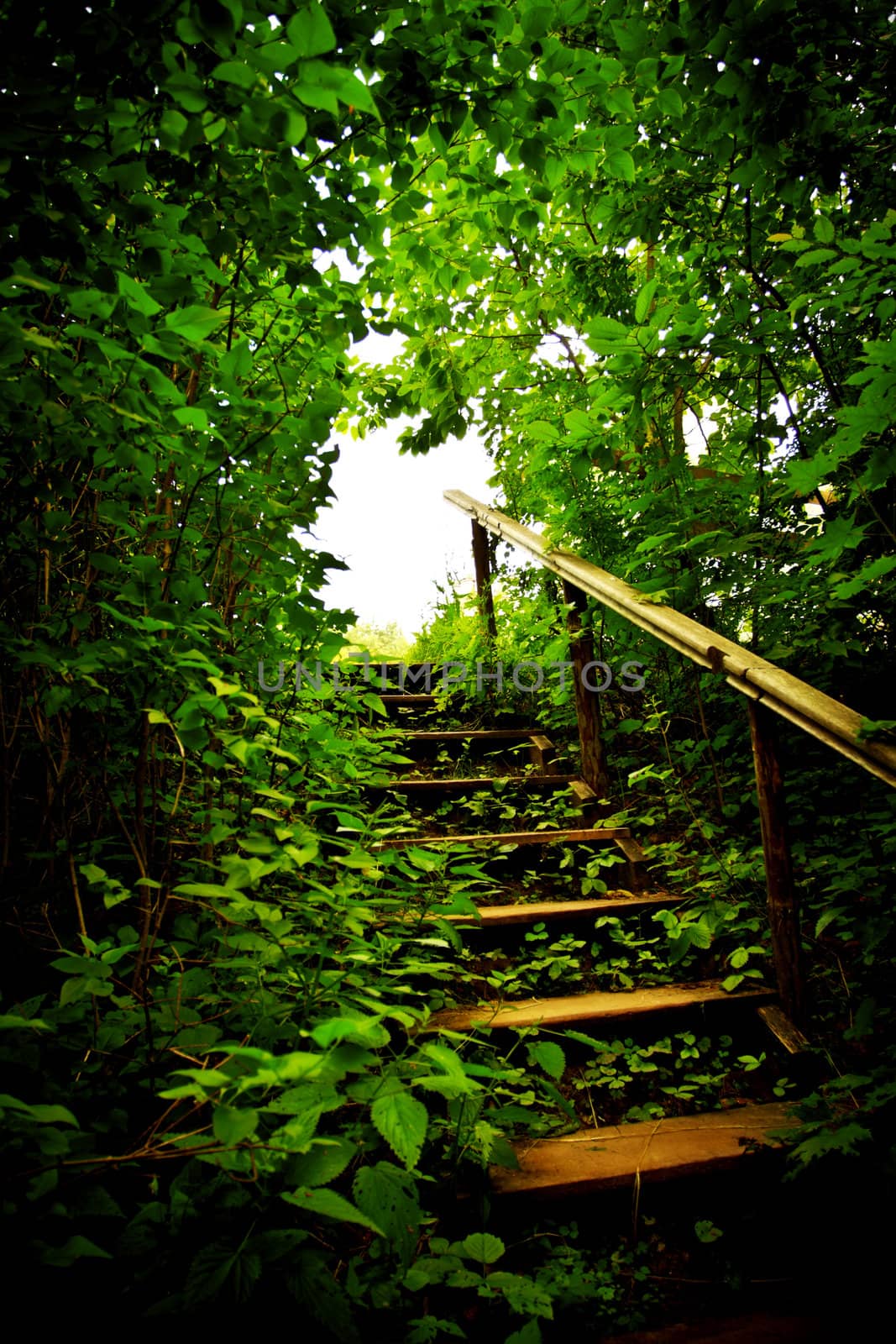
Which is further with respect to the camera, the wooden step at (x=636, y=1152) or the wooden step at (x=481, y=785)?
the wooden step at (x=481, y=785)

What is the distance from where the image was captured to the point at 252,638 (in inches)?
66.2

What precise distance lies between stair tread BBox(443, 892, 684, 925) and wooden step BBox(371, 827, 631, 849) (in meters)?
0.28

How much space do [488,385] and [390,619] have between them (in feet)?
16.6

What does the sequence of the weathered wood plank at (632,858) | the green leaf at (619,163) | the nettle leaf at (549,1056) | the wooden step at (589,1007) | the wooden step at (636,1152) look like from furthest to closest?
the weathered wood plank at (632,858), the wooden step at (589,1007), the green leaf at (619,163), the wooden step at (636,1152), the nettle leaf at (549,1056)

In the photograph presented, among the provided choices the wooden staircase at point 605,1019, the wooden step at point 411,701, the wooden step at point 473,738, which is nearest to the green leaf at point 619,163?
the wooden staircase at point 605,1019

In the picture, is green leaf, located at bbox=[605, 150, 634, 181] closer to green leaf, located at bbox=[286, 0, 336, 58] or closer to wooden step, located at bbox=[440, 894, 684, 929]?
green leaf, located at bbox=[286, 0, 336, 58]

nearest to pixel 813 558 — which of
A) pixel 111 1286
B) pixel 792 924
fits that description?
pixel 792 924

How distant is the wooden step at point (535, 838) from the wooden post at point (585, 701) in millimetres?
349

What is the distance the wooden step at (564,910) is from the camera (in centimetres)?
210

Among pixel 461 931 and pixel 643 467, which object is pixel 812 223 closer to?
pixel 643 467

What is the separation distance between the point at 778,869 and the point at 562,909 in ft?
2.33

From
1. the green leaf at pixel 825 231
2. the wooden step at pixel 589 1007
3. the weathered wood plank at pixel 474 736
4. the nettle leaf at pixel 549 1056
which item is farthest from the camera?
the weathered wood plank at pixel 474 736

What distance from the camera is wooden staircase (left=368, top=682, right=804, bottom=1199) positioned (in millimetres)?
1353

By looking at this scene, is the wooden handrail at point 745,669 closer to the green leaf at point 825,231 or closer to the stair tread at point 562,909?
the stair tread at point 562,909
